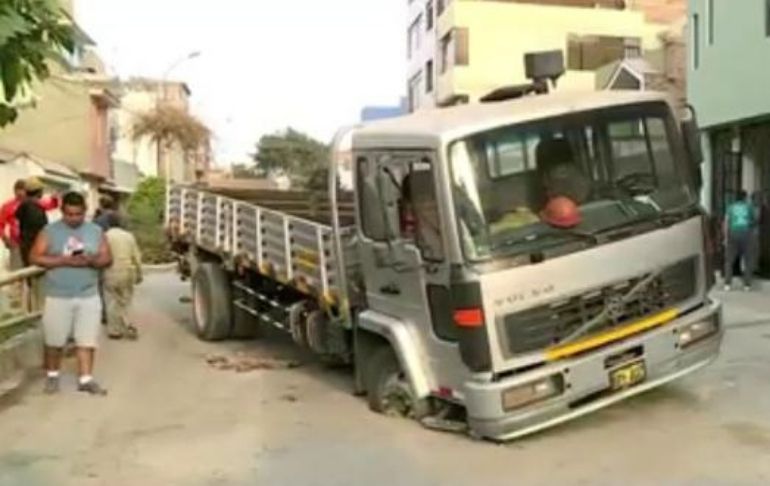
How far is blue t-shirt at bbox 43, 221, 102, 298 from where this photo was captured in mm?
10578

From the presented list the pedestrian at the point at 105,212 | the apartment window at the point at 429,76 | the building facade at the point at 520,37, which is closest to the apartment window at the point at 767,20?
the pedestrian at the point at 105,212

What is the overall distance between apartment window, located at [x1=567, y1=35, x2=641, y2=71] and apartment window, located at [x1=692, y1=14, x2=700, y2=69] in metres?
31.6

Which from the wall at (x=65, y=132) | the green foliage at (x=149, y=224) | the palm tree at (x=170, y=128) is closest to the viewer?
the green foliage at (x=149, y=224)

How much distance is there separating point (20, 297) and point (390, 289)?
4.82 meters

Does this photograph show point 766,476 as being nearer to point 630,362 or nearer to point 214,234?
point 630,362

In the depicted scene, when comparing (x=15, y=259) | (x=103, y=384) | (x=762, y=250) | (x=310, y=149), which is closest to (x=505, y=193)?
(x=103, y=384)

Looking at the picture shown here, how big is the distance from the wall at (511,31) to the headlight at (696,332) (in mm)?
47046

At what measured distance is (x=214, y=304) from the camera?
1459cm

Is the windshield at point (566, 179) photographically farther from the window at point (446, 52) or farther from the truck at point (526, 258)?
the window at point (446, 52)

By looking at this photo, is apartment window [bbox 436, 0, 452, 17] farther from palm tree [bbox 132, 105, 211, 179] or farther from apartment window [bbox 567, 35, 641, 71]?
palm tree [bbox 132, 105, 211, 179]

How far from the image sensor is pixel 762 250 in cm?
2169

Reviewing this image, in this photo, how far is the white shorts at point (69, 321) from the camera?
10547 millimetres

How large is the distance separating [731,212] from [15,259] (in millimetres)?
11582

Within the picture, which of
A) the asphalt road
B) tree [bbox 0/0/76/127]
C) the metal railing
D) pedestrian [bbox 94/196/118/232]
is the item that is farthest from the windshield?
pedestrian [bbox 94/196/118/232]
